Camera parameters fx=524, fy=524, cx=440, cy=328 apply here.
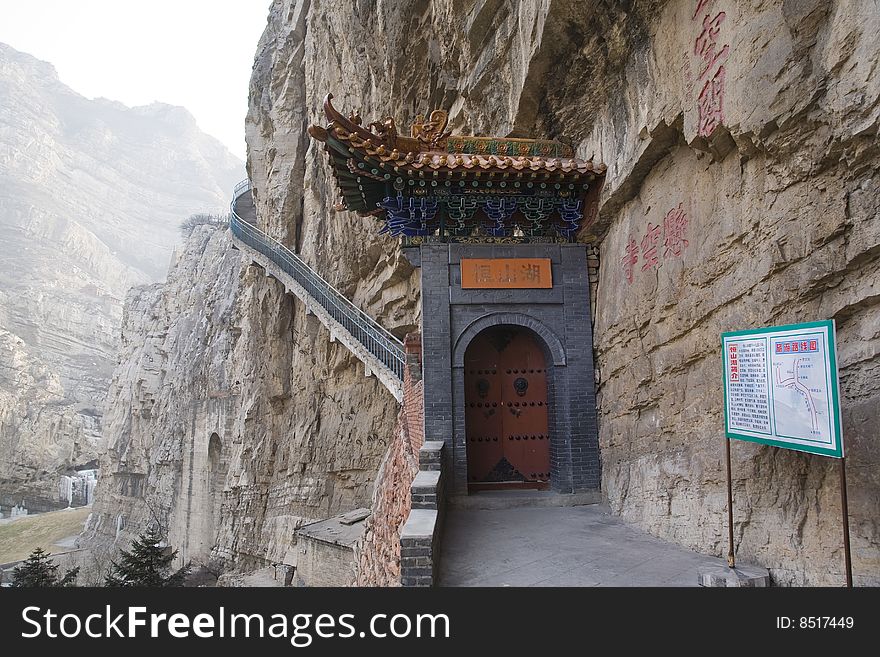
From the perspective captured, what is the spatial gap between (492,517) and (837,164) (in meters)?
5.24

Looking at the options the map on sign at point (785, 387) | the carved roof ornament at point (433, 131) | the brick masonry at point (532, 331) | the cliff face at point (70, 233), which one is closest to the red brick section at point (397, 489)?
the brick masonry at point (532, 331)

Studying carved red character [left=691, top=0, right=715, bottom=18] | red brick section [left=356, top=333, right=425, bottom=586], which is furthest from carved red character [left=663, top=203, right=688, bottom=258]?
red brick section [left=356, top=333, right=425, bottom=586]

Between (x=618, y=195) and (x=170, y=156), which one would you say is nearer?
(x=618, y=195)

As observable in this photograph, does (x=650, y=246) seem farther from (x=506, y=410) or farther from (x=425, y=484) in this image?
(x=425, y=484)

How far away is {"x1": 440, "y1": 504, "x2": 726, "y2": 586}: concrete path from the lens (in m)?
4.48

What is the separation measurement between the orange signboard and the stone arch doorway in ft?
2.52

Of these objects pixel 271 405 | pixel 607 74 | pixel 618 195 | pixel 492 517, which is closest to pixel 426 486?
pixel 492 517

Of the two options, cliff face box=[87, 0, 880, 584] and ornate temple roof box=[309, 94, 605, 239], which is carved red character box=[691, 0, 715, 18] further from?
ornate temple roof box=[309, 94, 605, 239]

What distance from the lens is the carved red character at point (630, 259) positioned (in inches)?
255

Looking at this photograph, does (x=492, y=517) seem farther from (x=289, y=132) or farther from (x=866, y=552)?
(x=289, y=132)

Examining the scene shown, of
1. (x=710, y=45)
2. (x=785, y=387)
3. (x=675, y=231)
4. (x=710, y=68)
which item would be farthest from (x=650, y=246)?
(x=785, y=387)

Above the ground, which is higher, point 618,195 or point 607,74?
point 607,74

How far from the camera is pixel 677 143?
5.53 m

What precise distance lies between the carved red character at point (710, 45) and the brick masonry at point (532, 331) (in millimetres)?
3426
